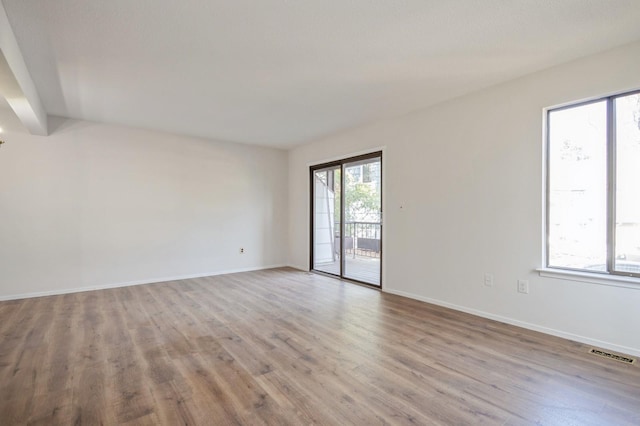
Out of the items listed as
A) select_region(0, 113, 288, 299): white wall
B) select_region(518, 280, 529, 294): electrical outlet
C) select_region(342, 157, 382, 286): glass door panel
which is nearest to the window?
select_region(518, 280, 529, 294): electrical outlet

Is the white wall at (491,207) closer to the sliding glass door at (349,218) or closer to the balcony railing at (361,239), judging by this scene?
the sliding glass door at (349,218)

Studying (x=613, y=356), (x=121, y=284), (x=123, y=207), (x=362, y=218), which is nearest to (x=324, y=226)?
(x=362, y=218)

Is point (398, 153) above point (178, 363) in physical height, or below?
above

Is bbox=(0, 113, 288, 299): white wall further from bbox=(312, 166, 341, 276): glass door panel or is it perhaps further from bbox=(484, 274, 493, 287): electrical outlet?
bbox=(484, 274, 493, 287): electrical outlet

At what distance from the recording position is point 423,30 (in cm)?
225

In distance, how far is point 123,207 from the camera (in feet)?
15.5

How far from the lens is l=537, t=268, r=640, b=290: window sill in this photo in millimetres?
2455

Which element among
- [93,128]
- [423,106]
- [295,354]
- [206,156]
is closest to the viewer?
[295,354]

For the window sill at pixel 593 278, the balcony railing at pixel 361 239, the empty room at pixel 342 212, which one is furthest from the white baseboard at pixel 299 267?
the window sill at pixel 593 278

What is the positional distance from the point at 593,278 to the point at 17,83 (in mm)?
5198

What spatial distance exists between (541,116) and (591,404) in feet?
7.93

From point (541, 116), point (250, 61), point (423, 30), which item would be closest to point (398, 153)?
point (541, 116)

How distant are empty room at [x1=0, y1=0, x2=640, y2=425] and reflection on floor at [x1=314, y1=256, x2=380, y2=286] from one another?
15cm

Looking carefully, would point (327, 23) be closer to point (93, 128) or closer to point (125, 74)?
point (125, 74)
